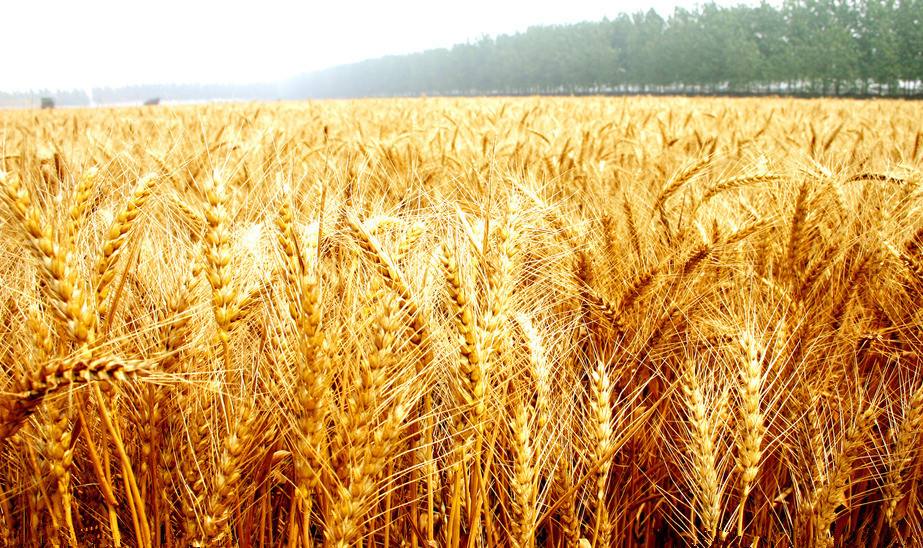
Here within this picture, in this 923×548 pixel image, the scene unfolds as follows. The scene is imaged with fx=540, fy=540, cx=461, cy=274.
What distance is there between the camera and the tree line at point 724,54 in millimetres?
49375

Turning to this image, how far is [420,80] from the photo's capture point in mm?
116062

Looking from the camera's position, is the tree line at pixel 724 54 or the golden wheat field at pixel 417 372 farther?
the tree line at pixel 724 54

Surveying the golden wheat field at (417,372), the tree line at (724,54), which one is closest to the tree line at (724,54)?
the tree line at (724,54)

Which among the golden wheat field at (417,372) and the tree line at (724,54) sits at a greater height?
the tree line at (724,54)

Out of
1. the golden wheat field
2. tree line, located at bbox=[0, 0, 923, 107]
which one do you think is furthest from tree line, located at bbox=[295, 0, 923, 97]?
the golden wheat field

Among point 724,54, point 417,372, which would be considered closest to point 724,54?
point 724,54

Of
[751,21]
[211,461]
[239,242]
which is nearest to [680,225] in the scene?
[239,242]

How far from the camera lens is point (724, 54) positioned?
57969 mm

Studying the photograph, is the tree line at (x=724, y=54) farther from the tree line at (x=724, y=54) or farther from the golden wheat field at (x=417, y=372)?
the golden wheat field at (x=417, y=372)

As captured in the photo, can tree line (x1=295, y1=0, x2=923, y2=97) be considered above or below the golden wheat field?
above

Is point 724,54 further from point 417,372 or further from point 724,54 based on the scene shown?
point 417,372

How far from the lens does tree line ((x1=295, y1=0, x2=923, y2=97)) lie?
49.4m

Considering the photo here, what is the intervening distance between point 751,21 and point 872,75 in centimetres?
2110

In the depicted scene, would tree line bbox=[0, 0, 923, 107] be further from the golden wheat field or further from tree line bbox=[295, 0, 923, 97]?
the golden wheat field
